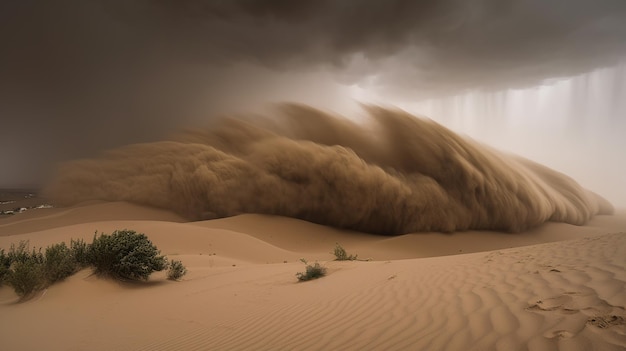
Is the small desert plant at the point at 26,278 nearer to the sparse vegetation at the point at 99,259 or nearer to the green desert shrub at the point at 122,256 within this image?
the sparse vegetation at the point at 99,259

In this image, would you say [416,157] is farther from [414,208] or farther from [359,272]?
[359,272]

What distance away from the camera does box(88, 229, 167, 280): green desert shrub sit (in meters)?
7.66

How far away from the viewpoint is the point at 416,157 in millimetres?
19750

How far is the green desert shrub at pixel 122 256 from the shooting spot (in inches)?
301

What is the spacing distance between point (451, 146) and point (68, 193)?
2197 cm

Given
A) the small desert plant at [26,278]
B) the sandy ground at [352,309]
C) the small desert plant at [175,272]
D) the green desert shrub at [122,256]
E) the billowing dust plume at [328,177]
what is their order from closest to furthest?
the sandy ground at [352,309]
the small desert plant at [26,278]
the green desert shrub at [122,256]
the small desert plant at [175,272]
the billowing dust plume at [328,177]

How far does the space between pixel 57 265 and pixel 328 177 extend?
13142 mm

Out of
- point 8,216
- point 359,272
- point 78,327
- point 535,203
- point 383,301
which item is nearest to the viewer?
point 383,301

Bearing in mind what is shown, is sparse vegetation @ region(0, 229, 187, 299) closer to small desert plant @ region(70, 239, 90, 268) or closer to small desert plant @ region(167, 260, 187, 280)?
small desert plant @ region(70, 239, 90, 268)

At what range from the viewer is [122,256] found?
771cm

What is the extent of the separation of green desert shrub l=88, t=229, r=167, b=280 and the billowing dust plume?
37.1 ft

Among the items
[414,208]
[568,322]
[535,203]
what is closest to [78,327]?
[568,322]

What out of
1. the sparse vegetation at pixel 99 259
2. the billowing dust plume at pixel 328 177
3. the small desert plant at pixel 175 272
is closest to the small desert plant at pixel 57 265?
the sparse vegetation at pixel 99 259

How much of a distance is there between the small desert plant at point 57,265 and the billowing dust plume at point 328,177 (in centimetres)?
1194
